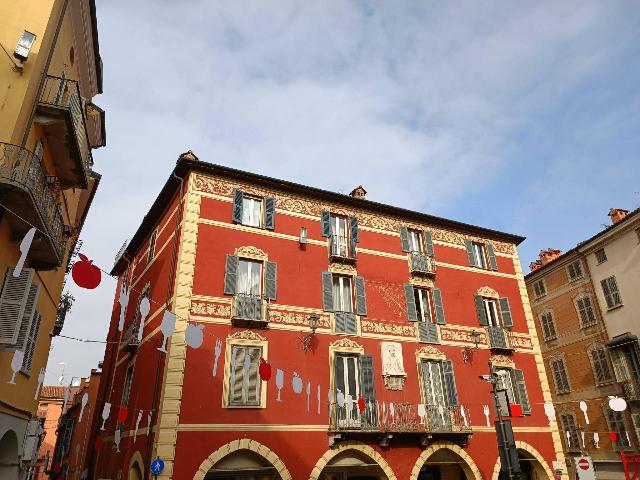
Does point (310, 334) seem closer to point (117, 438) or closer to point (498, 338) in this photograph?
point (117, 438)

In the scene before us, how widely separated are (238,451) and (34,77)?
37.4ft

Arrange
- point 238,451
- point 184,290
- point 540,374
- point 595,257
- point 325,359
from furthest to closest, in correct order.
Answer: point 595,257 → point 540,374 → point 325,359 → point 184,290 → point 238,451

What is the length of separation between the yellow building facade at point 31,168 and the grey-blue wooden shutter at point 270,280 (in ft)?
21.1

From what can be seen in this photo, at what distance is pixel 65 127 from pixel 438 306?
49.8ft

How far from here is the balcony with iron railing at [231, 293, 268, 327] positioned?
15500 millimetres

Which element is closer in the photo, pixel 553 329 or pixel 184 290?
pixel 184 290

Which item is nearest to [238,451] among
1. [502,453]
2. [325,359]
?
[325,359]

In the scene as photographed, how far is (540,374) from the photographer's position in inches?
812

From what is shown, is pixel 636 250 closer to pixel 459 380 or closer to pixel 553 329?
pixel 553 329

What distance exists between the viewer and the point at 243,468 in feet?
46.1

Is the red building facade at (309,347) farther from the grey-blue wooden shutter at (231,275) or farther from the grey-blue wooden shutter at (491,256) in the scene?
the grey-blue wooden shutter at (491,256)

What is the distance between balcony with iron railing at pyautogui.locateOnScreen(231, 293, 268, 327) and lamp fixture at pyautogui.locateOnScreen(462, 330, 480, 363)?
28.9 ft

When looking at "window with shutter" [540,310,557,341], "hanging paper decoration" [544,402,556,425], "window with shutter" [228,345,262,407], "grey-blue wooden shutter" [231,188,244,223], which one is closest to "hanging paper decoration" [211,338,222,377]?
"window with shutter" [228,345,262,407]

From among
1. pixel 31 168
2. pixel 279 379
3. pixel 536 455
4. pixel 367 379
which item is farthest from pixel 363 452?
pixel 31 168
